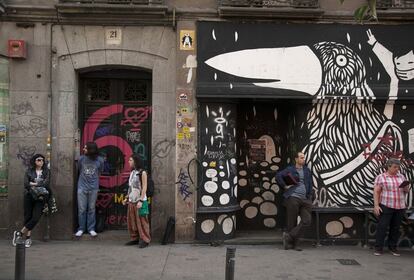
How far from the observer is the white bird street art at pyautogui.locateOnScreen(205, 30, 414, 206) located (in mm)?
9477

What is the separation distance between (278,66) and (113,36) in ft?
10.6

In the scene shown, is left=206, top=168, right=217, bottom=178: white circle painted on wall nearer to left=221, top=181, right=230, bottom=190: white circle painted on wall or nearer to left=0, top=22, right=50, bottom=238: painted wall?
left=221, top=181, right=230, bottom=190: white circle painted on wall

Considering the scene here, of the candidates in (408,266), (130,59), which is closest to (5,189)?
(130,59)

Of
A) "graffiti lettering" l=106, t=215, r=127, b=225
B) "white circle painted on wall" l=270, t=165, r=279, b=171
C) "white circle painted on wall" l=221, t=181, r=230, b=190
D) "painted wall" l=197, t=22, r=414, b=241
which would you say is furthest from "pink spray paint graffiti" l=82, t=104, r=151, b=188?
"white circle painted on wall" l=270, t=165, r=279, b=171

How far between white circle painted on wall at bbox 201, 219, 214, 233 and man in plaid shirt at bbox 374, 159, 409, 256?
9.82 feet

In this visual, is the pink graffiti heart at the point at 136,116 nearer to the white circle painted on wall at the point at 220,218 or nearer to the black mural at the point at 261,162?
the black mural at the point at 261,162

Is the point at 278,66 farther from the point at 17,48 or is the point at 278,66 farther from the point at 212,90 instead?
the point at 17,48

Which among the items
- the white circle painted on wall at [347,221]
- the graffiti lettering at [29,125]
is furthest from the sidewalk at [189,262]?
the graffiti lettering at [29,125]

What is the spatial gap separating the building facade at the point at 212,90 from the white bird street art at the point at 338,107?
19 mm

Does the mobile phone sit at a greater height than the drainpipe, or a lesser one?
lesser

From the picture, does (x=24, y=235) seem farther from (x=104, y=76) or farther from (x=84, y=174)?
(x=104, y=76)

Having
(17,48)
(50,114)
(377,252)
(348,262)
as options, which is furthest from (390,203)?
(17,48)

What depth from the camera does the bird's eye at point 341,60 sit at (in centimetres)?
955

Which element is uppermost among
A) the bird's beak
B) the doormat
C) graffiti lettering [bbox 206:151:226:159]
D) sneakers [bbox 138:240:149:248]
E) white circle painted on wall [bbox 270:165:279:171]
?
the bird's beak
